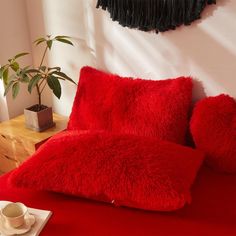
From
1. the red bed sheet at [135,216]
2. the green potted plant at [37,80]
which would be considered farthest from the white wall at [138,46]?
the red bed sheet at [135,216]

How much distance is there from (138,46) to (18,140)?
3.01ft

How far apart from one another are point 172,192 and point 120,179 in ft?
0.67

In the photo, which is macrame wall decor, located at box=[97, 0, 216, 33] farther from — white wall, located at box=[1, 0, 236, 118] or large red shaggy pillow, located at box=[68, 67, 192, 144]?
large red shaggy pillow, located at box=[68, 67, 192, 144]

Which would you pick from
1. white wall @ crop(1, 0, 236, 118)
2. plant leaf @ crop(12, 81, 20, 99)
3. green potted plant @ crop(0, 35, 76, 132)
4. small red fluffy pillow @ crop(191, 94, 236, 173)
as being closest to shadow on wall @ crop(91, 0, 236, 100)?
white wall @ crop(1, 0, 236, 118)

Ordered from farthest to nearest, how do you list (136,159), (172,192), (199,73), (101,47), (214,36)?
(101,47)
(199,73)
(214,36)
(136,159)
(172,192)

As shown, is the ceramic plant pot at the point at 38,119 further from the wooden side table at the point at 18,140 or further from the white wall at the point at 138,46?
the white wall at the point at 138,46

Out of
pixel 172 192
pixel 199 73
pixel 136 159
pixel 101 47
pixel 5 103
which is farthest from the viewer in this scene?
pixel 5 103

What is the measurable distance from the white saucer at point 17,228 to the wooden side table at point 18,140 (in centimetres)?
82

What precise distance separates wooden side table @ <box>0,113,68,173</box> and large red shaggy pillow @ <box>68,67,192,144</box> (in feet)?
0.73

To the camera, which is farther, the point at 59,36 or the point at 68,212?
the point at 59,36

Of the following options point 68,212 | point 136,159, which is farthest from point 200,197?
point 68,212

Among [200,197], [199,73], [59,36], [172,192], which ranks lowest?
[200,197]

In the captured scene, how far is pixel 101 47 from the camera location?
2043 mm

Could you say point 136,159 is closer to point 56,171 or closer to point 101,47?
point 56,171
